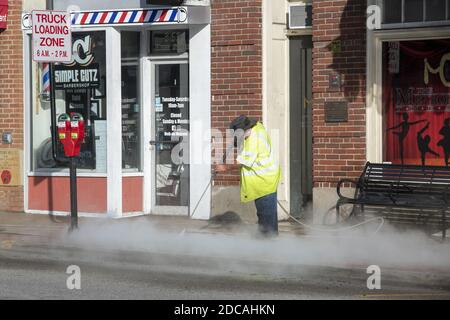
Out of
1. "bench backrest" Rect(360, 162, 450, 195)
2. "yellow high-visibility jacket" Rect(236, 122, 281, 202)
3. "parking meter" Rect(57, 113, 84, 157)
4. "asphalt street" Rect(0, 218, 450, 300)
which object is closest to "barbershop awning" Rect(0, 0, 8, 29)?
"parking meter" Rect(57, 113, 84, 157)

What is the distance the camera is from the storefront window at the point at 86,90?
13.8 m

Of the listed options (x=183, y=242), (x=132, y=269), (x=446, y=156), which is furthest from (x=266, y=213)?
(x=446, y=156)

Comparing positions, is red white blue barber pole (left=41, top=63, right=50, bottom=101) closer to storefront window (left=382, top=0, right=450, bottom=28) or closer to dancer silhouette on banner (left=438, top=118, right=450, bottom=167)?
storefront window (left=382, top=0, right=450, bottom=28)

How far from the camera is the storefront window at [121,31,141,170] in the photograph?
13977 mm

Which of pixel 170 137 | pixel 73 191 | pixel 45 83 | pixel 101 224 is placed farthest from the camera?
pixel 45 83

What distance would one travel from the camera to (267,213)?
1097 centimetres

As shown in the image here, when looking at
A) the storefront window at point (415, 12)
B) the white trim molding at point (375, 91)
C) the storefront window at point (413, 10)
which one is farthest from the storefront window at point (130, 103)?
the storefront window at point (413, 10)

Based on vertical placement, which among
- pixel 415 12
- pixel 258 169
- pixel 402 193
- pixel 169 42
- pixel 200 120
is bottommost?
pixel 402 193

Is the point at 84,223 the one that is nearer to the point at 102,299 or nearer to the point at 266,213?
the point at 266,213

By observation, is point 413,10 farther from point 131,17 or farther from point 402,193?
point 131,17

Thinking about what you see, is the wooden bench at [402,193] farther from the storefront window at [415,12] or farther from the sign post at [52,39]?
the sign post at [52,39]

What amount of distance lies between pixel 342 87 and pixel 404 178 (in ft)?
5.43

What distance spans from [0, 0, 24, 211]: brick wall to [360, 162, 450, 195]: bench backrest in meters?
6.07

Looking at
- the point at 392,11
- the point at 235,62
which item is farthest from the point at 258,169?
the point at 392,11
